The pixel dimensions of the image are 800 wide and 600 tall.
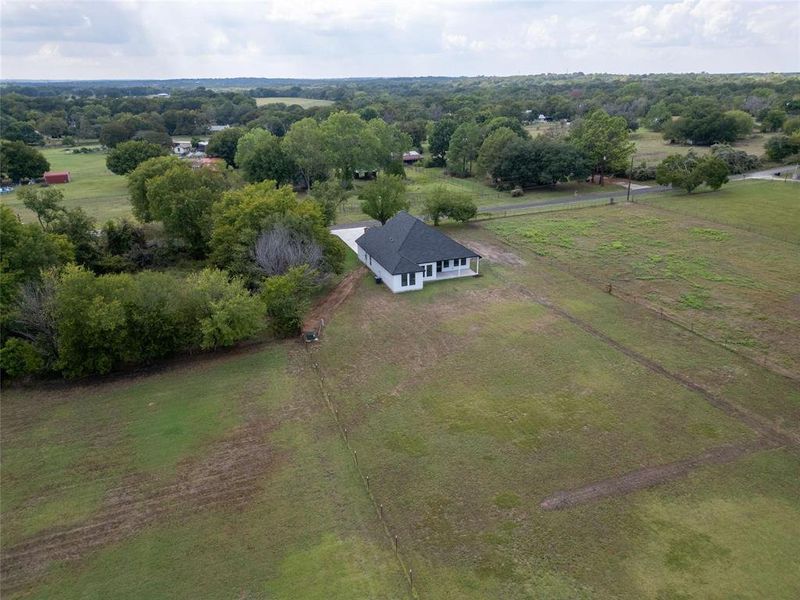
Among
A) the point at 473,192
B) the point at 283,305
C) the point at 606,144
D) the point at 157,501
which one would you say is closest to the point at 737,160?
the point at 606,144

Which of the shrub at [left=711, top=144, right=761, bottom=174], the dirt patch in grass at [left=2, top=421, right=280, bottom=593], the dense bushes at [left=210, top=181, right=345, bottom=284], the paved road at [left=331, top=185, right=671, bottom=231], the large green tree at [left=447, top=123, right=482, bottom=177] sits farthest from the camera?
the large green tree at [left=447, top=123, right=482, bottom=177]

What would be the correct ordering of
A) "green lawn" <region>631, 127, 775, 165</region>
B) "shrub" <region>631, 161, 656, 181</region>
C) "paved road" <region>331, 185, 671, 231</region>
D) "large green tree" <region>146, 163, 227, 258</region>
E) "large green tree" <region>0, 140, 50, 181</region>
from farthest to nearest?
1. "green lawn" <region>631, 127, 775, 165</region>
2. "large green tree" <region>0, 140, 50, 181</region>
3. "shrub" <region>631, 161, 656, 181</region>
4. "paved road" <region>331, 185, 671, 231</region>
5. "large green tree" <region>146, 163, 227, 258</region>

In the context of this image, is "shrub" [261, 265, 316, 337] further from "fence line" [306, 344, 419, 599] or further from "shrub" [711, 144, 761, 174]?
"shrub" [711, 144, 761, 174]

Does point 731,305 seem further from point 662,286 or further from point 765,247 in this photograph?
point 765,247

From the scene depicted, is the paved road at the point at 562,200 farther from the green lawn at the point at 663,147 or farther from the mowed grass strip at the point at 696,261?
the green lawn at the point at 663,147

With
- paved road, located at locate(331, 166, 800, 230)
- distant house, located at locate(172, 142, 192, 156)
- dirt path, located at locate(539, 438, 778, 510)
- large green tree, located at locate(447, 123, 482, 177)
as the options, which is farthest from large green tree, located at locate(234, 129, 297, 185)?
dirt path, located at locate(539, 438, 778, 510)
